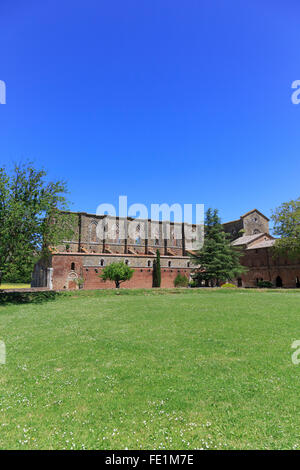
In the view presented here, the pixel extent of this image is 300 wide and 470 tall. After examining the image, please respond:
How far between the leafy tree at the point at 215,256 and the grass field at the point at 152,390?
2732 centimetres

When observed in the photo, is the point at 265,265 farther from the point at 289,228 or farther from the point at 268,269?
the point at 289,228

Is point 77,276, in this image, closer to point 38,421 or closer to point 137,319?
point 137,319

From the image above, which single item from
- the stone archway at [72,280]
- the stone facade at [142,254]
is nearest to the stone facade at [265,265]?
the stone facade at [142,254]

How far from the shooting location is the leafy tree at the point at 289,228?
38.1m

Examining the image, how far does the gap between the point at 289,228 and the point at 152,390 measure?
40641mm

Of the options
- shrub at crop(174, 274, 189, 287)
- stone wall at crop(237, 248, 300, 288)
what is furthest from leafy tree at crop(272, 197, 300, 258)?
shrub at crop(174, 274, 189, 287)

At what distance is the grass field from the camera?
12.9ft

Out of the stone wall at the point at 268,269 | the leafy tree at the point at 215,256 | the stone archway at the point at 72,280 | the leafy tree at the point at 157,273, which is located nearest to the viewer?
the leafy tree at the point at 215,256

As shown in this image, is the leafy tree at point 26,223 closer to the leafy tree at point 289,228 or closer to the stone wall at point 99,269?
the stone wall at point 99,269

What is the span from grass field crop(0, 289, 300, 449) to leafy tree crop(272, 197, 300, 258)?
31.8 m

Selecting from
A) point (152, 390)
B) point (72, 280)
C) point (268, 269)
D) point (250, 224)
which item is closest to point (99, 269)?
point (72, 280)

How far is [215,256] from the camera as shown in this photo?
3806 centimetres
